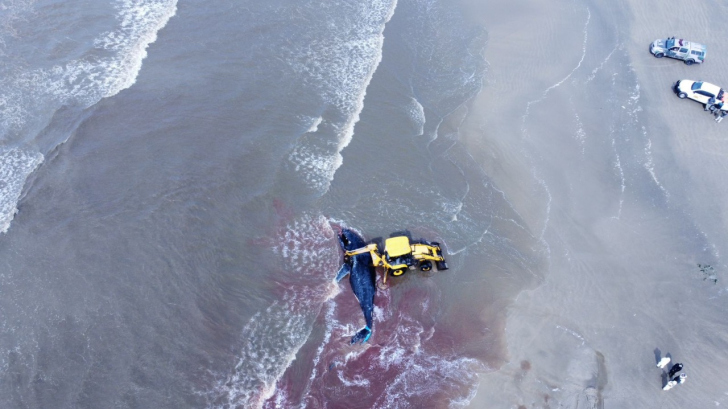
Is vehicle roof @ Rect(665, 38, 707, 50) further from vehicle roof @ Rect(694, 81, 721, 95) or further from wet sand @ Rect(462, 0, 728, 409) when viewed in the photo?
vehicle roof @ Rect(694, 81, 721, 95)

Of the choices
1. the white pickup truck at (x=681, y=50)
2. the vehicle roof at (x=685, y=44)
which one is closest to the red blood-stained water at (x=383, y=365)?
the white pickup truck at (x=681, y=50)

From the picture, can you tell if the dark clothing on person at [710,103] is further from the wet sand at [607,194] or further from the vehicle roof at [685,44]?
the vehicle roof at [685,44]

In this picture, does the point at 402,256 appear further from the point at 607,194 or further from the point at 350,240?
the point at 607,194

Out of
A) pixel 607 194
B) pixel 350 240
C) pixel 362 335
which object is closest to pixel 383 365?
pixel 362 335

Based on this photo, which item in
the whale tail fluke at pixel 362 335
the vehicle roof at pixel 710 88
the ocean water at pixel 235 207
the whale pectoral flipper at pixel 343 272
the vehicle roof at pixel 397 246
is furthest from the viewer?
the vehicle roof at pixel 710 88

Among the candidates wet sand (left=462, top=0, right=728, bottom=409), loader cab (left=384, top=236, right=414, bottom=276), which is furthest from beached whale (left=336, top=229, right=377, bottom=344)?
wet sand (left=462, top=0, right=728, bottom=409)

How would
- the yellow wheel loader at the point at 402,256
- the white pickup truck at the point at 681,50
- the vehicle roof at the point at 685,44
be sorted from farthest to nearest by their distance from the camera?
the vehicle roof at the point at 685,44
the white pickup truck at the point at 681,50
the yellow wheel loader at the point at 402,256

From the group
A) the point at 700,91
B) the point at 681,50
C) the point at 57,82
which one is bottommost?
the point at 700,91
